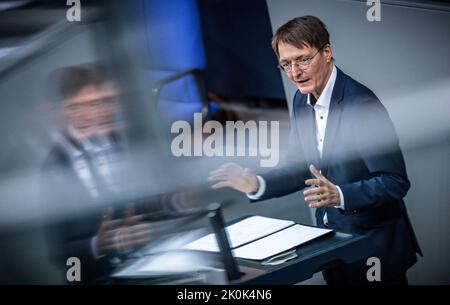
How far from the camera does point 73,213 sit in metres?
2.03

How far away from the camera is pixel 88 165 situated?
2.03 m

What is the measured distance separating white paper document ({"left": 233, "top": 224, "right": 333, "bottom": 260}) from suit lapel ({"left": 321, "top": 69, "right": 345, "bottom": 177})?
43cm

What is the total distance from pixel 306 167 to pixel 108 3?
3.03ft

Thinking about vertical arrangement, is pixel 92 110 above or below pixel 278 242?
above

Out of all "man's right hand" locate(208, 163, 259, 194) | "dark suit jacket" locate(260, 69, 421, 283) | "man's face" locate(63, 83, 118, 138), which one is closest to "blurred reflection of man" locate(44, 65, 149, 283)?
"man's face" locate(63, 83, 118, 138)

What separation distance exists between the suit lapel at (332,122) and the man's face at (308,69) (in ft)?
0.18

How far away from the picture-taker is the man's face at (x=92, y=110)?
2.05 m

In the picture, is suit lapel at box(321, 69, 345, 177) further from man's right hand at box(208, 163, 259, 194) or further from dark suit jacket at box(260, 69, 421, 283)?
man's right hand at box(208, 163, 259, 194)

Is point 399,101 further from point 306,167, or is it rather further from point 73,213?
point 73,213

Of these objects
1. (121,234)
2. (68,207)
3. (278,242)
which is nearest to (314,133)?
(278,242)

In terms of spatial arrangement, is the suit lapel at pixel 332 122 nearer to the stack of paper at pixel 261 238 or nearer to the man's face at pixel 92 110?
the stack of paper at pixel 261 238

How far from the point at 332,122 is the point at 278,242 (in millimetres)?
646

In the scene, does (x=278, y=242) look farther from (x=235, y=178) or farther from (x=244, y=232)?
(x=235, y=178)

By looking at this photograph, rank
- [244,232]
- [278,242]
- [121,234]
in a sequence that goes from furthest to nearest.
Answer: [121,234] < [244,232] < [278,242]
